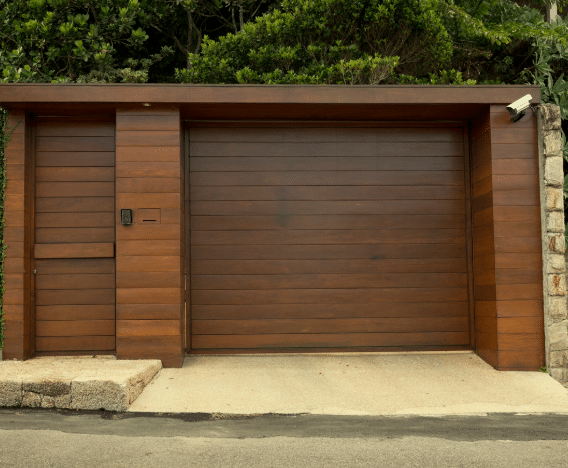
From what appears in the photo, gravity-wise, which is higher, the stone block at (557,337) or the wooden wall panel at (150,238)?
the wooden wall panel at (150,238)

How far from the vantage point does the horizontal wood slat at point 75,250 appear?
17.8ft

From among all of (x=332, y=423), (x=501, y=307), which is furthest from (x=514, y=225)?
(x=332, y=423)

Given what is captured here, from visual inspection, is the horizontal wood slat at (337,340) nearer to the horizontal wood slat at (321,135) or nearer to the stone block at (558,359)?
the stone block at (558,359)

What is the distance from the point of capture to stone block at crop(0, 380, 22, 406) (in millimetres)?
4242

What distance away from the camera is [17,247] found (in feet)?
17.2

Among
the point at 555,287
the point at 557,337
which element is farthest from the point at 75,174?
the point at 557,337

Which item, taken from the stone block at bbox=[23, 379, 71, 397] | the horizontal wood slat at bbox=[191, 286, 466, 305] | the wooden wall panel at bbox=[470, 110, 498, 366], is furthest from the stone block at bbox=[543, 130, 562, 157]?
the stone block at bbox=[23, 379, 71, 397]

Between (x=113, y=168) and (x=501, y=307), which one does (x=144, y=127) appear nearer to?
(x=113, y=168)

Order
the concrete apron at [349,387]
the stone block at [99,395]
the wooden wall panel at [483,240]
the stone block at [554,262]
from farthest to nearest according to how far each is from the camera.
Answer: the wooden wall panel at [483,240]
the stone block at [554,262]
the concrete apron at [349,387]
the stone block at [99,395]

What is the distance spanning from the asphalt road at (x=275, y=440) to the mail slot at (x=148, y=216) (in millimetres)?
1964

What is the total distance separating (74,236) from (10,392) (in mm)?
1819

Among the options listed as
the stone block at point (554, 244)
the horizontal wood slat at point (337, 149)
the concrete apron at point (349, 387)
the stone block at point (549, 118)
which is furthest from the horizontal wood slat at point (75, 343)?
the stone block at point (549, 118)

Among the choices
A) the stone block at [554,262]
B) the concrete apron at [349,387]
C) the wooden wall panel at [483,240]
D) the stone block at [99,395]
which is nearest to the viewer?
the stone block at [99,395]

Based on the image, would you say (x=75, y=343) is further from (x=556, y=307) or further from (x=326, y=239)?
(x=556, y=307)
